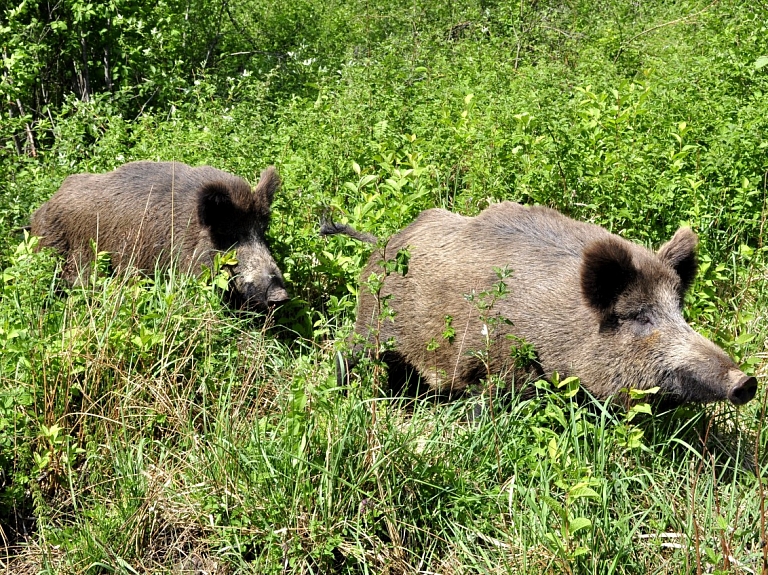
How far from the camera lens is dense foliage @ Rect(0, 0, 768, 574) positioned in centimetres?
388

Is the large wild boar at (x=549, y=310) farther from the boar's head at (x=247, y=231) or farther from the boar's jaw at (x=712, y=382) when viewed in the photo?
the boar's head at (x=247, y=231)

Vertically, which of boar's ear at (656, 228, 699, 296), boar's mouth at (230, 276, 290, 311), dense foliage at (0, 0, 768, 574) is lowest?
boar's mouth at (230, 276, 290, 311)

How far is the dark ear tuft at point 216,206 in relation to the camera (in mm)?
5785

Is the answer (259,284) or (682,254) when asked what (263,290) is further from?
(682,254)

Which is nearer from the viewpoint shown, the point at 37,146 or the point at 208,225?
the point at 208,225

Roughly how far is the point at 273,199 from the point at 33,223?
1744mm

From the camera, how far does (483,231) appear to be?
506 cm

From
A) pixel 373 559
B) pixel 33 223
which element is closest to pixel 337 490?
pixel 373 559

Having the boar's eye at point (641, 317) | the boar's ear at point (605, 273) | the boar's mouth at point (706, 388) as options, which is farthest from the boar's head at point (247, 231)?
the boar's mouth at point (706, 388)

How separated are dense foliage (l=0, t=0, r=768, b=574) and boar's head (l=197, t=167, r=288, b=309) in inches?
7.0

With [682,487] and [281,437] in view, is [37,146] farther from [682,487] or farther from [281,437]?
[682,487]

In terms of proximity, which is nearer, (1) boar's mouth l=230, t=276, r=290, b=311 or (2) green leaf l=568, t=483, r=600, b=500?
(2) green leaf l=568, t=483, r=600, b=500

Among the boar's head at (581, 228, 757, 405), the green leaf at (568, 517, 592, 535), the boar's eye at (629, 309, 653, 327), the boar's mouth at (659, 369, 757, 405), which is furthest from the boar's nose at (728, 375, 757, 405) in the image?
the green leaf at (568, 517, 592, 535)

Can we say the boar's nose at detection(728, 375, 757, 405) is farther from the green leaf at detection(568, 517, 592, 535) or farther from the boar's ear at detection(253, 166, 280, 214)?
the boar's ear at detection(253, 166, 280, 214)
